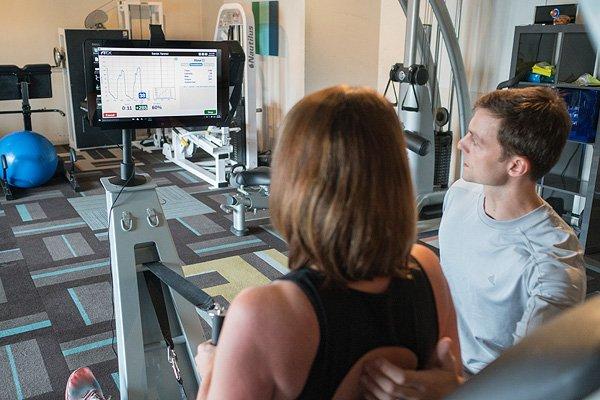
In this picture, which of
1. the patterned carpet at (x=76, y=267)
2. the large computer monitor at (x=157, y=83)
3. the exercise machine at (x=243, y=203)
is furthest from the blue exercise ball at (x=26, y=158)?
the large computer monitor at (x=157, y=83)

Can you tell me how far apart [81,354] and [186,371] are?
2.62 feet

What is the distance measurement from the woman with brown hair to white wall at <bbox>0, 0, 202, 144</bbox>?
6.77 meters

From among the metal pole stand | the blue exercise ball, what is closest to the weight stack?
the metal pole stand

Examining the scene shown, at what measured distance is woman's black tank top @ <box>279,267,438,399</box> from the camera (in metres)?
0.73

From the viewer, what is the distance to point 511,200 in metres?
1.35

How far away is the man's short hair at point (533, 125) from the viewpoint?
134 centimetres

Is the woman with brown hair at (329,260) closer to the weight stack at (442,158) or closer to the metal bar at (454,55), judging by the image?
the metal bar at (454,55)

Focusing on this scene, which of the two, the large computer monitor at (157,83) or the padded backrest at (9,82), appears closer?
the large computer monitor at (157,83)

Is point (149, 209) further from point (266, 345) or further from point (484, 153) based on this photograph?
point (266, 345)

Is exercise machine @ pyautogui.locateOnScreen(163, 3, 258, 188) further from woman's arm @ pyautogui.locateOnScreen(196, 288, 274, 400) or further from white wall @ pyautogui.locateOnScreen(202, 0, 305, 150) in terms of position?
woman's arm @ pyautogui.locateOnScreen(196, 288, 274, 400)

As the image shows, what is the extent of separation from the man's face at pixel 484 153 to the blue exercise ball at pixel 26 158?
4331 millimetres

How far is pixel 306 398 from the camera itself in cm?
74

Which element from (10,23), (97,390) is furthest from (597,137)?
(10,23)

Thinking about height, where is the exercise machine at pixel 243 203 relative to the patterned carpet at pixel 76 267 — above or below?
above
